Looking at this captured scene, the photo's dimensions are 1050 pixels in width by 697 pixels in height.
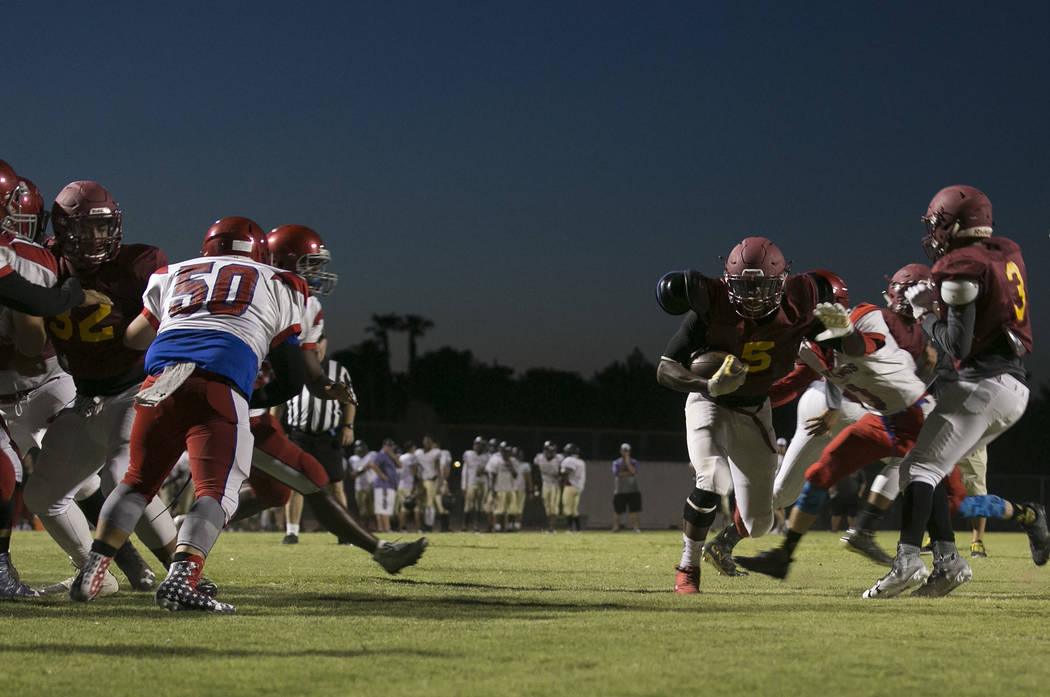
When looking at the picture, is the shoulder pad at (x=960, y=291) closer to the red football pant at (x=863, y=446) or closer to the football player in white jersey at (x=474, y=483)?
the red football pant at (x=863, y=446)

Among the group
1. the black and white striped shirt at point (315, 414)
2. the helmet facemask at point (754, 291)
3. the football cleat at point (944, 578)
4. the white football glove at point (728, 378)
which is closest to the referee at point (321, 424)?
the black and white striped shirt at point (315, 414)

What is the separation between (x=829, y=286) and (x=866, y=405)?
1.43 metres

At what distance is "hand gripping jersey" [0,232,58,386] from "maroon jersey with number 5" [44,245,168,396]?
197 millimetres

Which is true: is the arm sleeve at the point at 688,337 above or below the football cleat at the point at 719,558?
above

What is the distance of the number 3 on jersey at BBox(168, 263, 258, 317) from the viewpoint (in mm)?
5473

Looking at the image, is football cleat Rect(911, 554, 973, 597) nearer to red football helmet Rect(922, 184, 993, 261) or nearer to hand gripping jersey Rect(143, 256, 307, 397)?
red football helmet Rect(922, 184, 993, 261)

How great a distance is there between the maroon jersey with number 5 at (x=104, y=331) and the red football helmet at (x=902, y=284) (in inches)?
216

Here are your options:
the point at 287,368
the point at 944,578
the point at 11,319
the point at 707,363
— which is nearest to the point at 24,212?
the point at 11,319

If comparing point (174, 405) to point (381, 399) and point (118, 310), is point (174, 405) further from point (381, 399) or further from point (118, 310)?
point (381, 399)

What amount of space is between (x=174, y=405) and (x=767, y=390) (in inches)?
146

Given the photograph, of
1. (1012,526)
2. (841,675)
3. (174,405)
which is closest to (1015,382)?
(841,675)

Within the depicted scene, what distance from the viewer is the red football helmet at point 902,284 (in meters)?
8.70

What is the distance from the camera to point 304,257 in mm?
8141

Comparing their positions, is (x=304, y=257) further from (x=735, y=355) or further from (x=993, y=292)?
(x=993, y=292)
